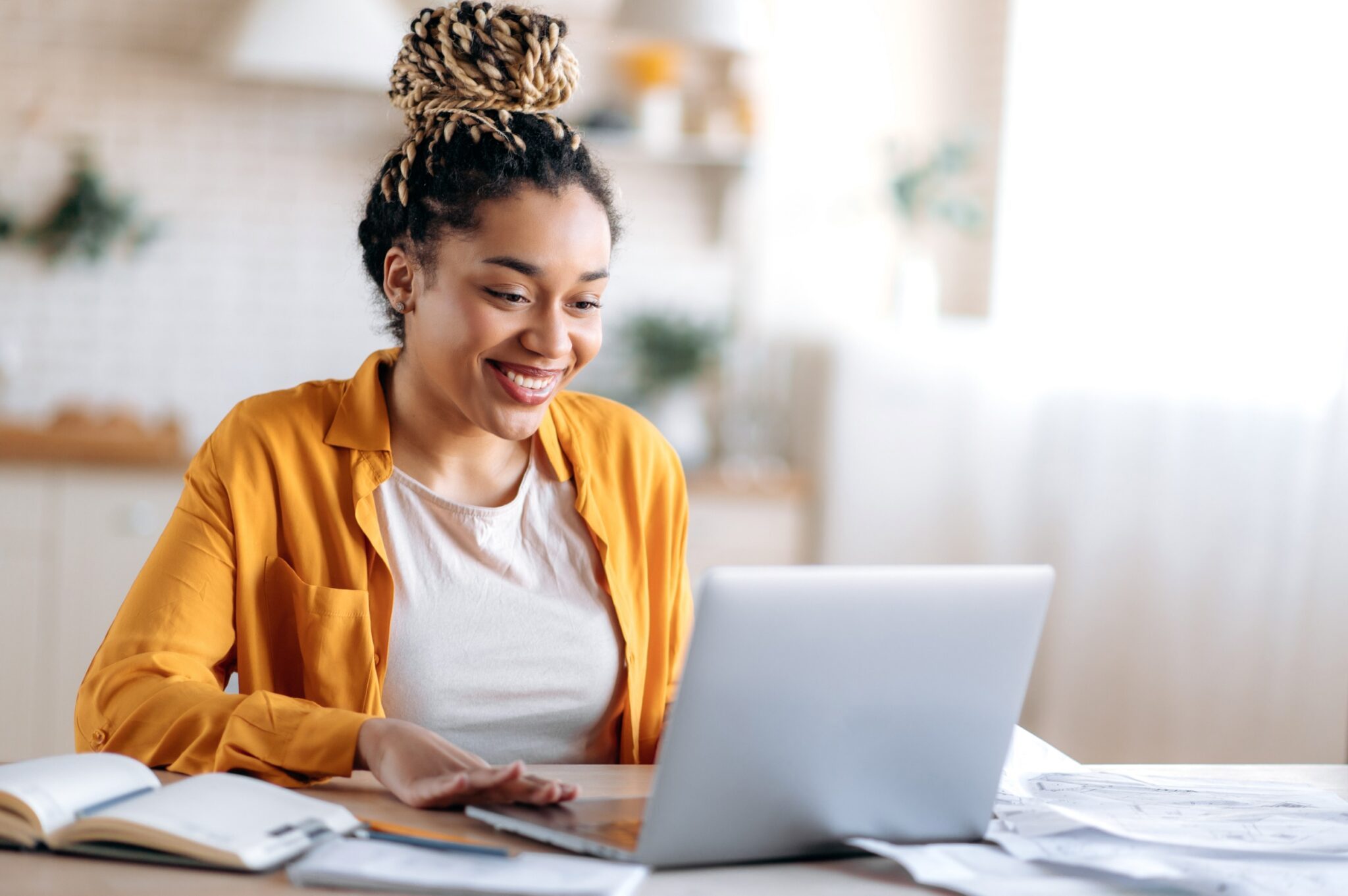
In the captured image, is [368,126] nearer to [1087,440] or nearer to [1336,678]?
[1087,440]

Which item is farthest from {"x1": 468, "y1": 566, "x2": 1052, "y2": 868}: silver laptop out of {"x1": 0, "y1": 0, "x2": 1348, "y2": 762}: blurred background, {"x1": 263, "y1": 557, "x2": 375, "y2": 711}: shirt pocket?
{"x1": 0, "y1": 0, "x2": 1348, "y2": 762}: blurred background

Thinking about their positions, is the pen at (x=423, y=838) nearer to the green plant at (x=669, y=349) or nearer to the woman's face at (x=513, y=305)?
the woman's face at (x=513, y=305)

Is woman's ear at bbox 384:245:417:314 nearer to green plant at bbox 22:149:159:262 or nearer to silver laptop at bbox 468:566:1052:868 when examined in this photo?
silver laptop at bbox 468:566:1052:868

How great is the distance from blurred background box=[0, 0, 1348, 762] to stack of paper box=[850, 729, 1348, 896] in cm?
167

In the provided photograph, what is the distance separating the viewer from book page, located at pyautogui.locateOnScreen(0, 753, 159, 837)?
105 cm

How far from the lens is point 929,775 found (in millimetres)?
1115

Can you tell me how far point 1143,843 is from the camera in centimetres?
113

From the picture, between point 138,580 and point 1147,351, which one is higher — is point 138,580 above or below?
below

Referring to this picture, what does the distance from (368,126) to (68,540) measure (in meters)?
1.49

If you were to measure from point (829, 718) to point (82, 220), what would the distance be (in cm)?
346

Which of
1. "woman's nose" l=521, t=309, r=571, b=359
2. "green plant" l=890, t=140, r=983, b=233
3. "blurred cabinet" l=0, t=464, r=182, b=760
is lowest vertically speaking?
"blurred cabinet" l=0, t=464, r=182, b=760

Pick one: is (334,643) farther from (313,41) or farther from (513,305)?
(313,41)

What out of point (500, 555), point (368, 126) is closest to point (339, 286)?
point (368, 126)

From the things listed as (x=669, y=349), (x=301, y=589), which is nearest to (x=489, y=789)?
(x=301, y=589)
